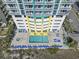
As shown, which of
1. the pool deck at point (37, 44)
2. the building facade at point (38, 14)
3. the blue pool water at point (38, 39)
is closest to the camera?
the building facade at point (38, 14)

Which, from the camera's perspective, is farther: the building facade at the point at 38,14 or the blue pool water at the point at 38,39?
the blue pool water at the point at 38,39

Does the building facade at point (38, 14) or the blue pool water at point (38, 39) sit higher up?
the building facade at point (38, 14)

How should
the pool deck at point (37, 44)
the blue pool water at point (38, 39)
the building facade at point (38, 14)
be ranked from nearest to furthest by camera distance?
the building facade at point (38, 14), the pool deck at point (37, 44), the blue pool water at point (38, 39)

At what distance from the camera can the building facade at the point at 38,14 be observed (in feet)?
185

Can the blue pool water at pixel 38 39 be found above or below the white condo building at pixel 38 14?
A: below

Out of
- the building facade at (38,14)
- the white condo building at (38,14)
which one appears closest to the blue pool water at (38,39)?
the white condo building at (38,14)

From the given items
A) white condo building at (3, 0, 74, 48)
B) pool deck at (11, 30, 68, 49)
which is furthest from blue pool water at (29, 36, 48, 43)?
pool deck at (11, 30, 68, 49)

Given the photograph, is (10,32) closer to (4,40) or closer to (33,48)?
(4,40)

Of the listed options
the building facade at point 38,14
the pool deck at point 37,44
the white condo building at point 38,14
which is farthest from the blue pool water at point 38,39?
the building facade at point 38,14

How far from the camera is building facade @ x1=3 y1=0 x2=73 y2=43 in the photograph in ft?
185

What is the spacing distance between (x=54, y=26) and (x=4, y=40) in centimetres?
2381

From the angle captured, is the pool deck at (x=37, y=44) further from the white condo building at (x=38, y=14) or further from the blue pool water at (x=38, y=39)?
the white condo building at (x=38, y=14)

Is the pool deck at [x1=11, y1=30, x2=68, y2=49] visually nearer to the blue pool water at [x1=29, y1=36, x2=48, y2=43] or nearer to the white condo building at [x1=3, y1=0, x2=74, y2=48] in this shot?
the blue pool water at [x1=29, y1=36, x2=48, y2=43]

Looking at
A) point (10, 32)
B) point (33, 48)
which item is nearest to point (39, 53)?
point (33, 48)
